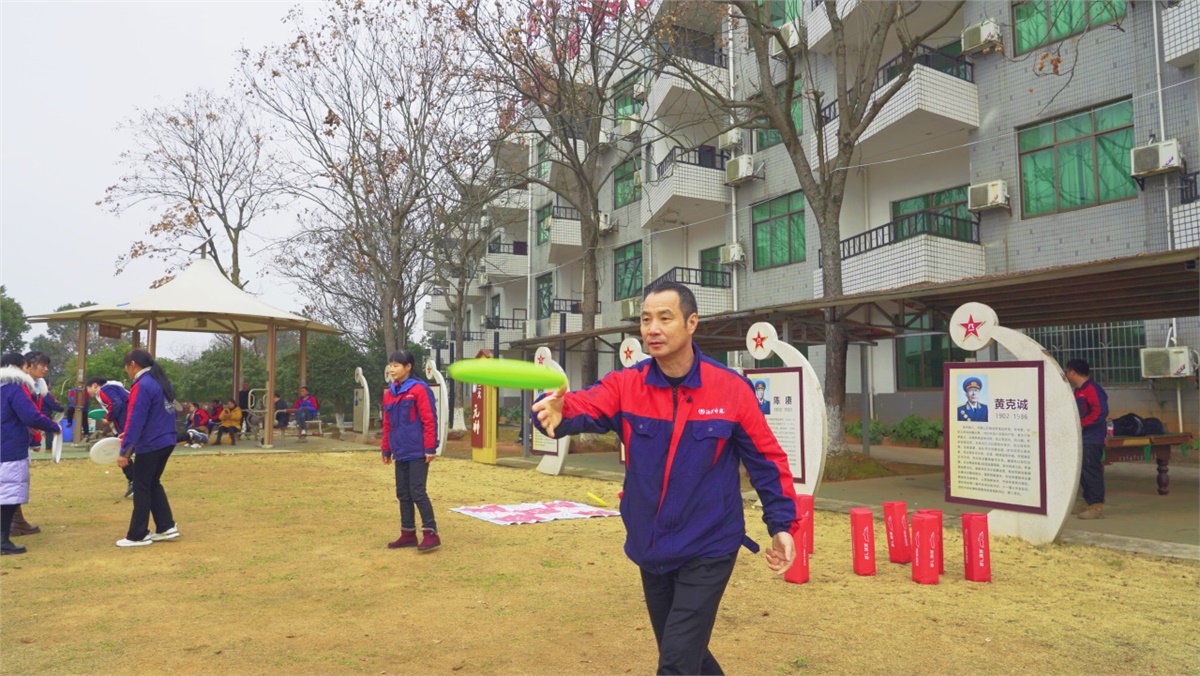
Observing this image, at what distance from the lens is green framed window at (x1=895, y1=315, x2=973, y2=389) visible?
18.5 m

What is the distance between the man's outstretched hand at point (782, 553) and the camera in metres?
2.96

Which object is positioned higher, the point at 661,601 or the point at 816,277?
the point at 816,277

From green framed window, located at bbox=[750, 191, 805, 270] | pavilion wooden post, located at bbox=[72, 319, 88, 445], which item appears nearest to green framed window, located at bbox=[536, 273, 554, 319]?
green framed window, located at bbox=[750, 191, 805, 270]

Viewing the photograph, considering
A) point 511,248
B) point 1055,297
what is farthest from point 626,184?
point 1055,297

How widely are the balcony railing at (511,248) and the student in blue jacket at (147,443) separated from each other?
29784 mm

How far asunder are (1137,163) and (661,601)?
48.4ft

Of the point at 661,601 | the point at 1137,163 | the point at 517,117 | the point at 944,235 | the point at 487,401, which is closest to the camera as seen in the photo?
the point at 661,601

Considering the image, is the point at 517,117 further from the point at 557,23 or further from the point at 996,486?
the point at 996,486

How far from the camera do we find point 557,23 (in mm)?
18297

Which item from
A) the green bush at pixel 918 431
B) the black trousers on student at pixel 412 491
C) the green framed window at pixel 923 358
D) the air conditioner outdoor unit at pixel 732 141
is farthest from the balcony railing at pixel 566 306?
the black trousers on student at pixel 412 491

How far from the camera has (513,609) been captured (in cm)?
542

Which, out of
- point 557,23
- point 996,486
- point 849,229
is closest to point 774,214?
point 849,229

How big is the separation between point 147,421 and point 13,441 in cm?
128

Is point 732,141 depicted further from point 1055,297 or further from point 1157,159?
point 1055,297
